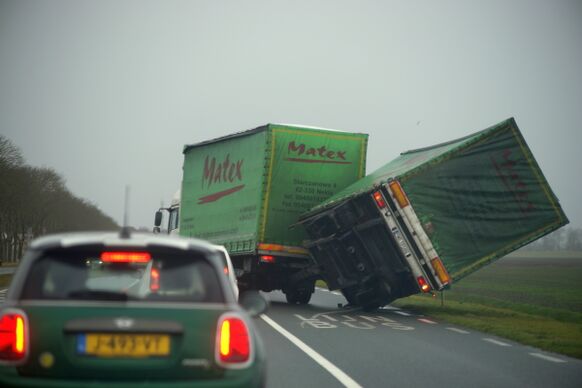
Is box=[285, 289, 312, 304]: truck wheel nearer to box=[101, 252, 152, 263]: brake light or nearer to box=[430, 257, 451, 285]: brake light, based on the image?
box=[430, 257, 451, 285]: brake light

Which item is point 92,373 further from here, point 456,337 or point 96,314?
point 456,337

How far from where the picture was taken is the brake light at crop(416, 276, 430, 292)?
55.0 ft

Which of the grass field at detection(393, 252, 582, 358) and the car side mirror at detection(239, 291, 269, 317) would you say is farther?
the grass field at detection(393, 252, 582, 358)

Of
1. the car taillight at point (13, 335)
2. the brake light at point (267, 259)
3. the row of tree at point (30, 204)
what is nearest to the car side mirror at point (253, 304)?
the car taillight at point (13, 335)

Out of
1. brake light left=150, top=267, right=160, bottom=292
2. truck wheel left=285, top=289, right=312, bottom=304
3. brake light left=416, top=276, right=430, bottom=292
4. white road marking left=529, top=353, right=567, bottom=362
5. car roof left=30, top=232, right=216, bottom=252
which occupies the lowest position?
truck wheel left=285, top=289, right=312, bottom=304

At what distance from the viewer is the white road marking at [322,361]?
30.0 ft

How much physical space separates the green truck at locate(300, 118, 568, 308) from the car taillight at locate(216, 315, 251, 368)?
11.9 m

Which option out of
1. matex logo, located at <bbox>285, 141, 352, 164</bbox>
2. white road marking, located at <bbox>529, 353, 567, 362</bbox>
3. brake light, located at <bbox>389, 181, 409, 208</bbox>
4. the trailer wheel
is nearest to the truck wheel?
the trailer wheel

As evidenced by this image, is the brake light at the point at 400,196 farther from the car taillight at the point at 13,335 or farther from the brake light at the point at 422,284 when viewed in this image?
the car taillight at the point at 13,335

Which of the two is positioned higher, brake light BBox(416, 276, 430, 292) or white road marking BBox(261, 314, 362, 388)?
brake light BBox(416, 276, 430, 292)

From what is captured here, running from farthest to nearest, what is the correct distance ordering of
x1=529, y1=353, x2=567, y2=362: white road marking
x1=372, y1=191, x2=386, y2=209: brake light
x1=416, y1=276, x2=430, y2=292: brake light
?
x1=372, y1=191, x2=386, y2=209: brake light → x1=416, y1=276, x2=430, y2=292: brake light → x1=529, y1=353, x2=567, y2=362: white road marking

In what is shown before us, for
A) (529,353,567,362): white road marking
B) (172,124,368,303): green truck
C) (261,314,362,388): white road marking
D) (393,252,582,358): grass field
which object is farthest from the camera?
(172,124,368,303): green truck

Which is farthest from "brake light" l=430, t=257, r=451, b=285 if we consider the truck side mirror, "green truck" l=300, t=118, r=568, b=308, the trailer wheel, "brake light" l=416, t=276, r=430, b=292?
the truck side mirror

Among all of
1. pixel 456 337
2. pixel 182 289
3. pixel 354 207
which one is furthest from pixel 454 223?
pixel 182 289
